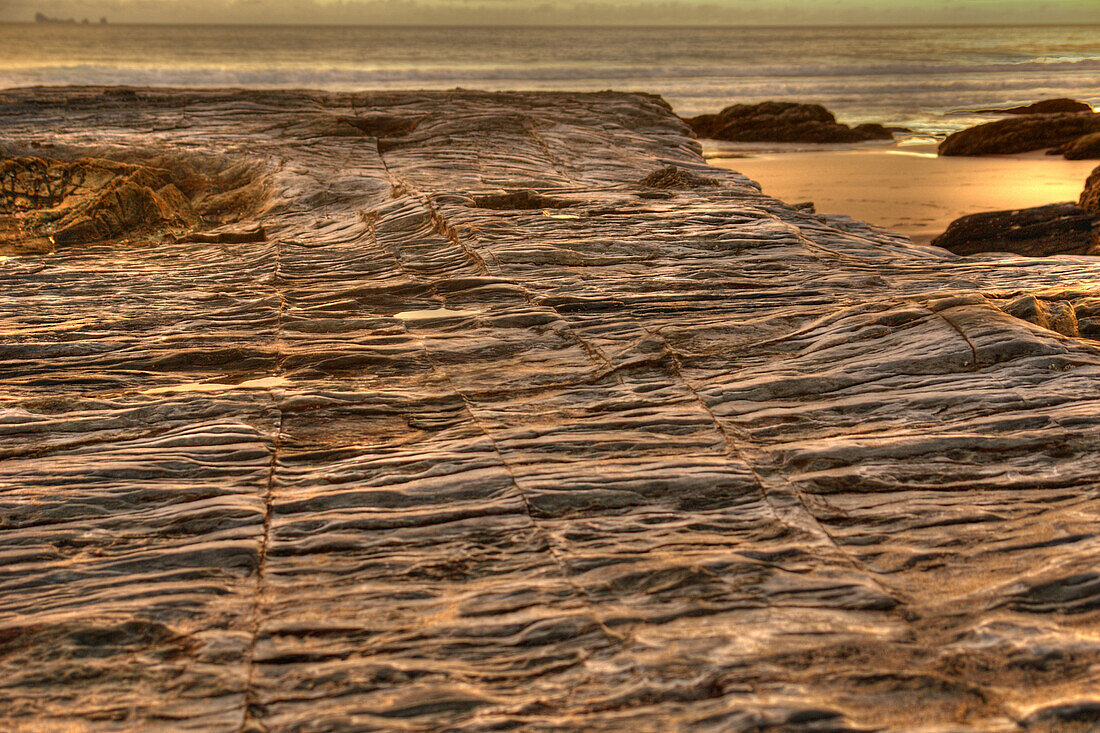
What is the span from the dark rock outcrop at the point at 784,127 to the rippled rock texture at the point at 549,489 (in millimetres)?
18027

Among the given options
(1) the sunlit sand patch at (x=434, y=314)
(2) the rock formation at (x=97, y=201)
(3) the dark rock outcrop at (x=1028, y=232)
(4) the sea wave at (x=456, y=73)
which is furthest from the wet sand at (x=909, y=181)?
(4) the sea wave at (x=456, y=73)

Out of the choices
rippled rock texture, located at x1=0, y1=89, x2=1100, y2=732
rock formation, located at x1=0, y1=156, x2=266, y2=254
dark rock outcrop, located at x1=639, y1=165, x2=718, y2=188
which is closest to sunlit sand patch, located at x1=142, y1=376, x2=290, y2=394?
rippled rock texture, located at x1=0, y1=89, x2=1100, y2=732

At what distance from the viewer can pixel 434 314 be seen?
15.4 ft

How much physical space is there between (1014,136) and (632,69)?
28.1 m

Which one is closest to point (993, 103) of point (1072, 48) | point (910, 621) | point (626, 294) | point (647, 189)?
point (647, 189)

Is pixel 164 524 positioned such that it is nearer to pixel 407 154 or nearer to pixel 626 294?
pixel 626 294

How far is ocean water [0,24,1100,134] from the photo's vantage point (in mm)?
33969

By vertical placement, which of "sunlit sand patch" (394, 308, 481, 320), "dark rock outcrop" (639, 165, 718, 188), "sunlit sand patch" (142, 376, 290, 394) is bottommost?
"sunlit sand patch" (142, 376, 290, 394)

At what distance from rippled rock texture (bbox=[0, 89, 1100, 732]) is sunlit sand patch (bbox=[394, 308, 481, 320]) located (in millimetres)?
110

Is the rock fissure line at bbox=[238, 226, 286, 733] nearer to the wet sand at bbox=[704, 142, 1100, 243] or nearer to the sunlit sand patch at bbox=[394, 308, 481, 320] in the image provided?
the sunlit sand patch at bbox=[394, 308, 481, 320]

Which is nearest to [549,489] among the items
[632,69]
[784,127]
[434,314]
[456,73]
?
[434,314]

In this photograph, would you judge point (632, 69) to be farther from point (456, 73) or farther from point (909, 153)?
point (909, 153)

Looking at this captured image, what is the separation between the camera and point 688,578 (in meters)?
2.56

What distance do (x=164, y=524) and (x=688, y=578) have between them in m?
1.88
